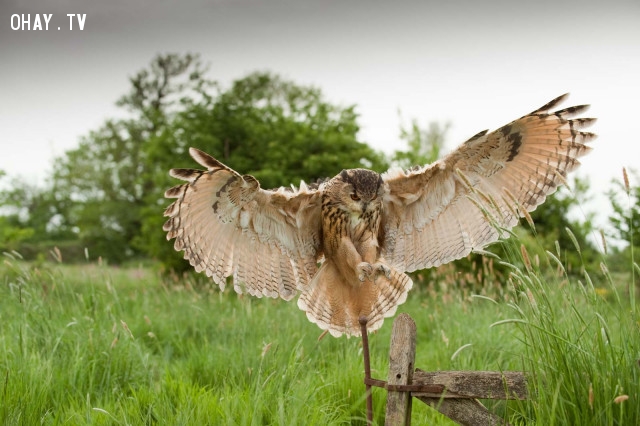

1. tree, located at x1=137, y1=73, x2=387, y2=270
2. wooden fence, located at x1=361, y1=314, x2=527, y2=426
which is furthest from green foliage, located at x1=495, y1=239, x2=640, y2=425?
tree, located at x1=137, y1=73, x2=387, y2=270

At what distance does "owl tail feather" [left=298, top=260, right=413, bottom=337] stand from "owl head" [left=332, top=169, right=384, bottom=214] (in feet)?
1.58

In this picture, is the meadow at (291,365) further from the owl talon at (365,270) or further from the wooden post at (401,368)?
the owl talon at (365,270)

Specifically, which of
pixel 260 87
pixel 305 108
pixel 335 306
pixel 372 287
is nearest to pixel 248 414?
pixel 335 306

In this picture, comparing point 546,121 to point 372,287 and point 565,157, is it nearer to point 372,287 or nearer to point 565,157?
point 565,157

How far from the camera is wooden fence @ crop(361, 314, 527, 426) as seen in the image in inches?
108

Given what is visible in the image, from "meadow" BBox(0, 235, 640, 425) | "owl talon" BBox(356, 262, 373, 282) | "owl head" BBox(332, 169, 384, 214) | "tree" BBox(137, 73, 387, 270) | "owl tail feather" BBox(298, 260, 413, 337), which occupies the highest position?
"tree" BBox(137, 73, 387, 270)

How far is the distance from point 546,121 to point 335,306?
1.63 meters

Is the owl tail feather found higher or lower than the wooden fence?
higher

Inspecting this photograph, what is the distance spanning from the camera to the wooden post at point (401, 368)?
9.87ft

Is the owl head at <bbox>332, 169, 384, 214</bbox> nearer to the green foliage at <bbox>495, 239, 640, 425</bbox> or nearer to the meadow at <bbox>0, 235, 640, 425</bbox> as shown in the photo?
the meadow at <bbox>0, 235, 640, 425</bbox>

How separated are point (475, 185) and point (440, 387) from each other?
126 centimetres

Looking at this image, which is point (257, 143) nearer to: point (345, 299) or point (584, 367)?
point (345, 299)

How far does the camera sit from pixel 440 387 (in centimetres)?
290

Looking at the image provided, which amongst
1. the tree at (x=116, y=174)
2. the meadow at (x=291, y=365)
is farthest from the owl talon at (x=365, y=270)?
the tree at (x=116, y=174)
